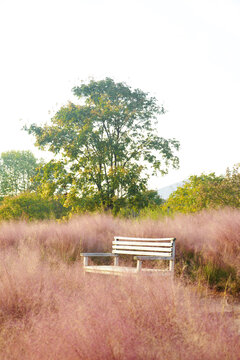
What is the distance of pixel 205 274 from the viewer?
7465mm

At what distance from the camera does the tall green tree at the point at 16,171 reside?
139 feet

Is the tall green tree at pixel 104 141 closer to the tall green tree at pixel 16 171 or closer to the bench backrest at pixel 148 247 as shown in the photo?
the bench backrest at pixel 148 247

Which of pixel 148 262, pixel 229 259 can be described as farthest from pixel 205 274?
pixel 148 262

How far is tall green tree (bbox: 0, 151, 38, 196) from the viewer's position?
42.5m

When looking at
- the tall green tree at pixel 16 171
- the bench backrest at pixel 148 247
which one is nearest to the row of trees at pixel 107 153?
the bench backrest at pixel 148 247

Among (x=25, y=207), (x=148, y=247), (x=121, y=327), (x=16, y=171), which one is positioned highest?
(x=16, y=171)

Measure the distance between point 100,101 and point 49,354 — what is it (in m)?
16.5

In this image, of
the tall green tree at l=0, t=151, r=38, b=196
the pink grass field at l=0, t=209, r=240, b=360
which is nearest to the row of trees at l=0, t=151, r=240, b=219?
the tall green tree at l=0, t=151, r=38, b=196

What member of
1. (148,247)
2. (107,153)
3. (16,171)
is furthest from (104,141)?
(16,171)

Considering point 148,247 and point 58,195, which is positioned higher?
point 58,195

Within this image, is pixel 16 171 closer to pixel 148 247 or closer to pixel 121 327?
pixel 148 247

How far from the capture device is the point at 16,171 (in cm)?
4359

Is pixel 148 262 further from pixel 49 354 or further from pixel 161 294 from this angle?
pixel 49 354

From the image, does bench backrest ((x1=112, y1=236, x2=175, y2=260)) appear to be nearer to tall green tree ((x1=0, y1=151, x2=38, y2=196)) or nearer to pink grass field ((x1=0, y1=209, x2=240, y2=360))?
pink grass field ((x1=0, y1=209, x2=240, y2=360))
